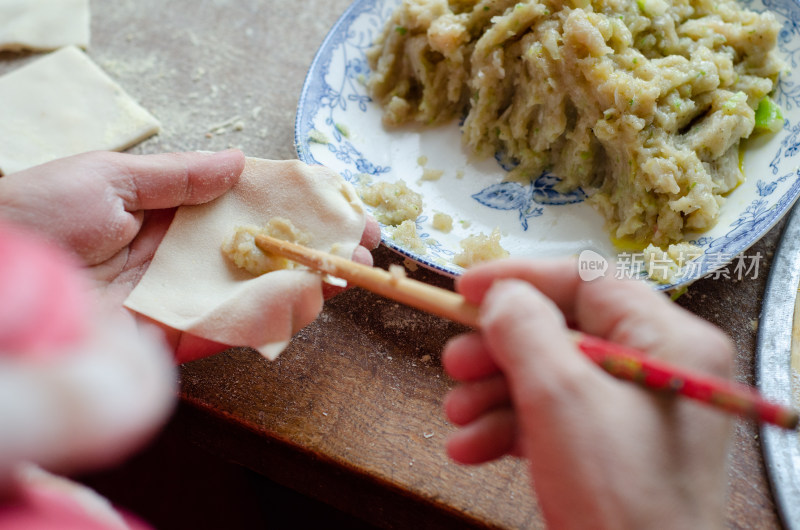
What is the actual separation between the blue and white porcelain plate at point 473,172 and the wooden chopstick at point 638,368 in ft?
1.38

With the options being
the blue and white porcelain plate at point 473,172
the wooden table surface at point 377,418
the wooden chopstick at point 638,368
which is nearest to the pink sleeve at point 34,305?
the wooden chopstick at point 638,368

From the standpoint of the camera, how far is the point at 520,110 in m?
1.80

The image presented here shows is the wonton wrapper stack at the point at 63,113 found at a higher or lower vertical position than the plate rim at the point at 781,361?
lower

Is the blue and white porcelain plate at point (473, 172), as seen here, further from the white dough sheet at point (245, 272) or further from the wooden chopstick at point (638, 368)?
the wooden chopstick at point (638, 368)

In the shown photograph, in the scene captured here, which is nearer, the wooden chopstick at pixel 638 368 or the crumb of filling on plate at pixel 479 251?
the wooden chopstick at pixel 638 368

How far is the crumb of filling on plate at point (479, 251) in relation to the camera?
59.3 inches

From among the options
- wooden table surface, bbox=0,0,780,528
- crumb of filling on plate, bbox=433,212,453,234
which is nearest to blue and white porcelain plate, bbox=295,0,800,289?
crumb of filling on plate, bbox=433,212,453,234

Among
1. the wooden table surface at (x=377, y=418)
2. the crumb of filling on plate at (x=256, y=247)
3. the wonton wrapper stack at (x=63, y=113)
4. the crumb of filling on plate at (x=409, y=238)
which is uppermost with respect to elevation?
the crumb of filling on plate at (x=256, y=247)

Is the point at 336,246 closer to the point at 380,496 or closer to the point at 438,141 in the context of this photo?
the point at 380,496

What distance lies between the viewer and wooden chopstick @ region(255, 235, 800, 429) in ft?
2.42

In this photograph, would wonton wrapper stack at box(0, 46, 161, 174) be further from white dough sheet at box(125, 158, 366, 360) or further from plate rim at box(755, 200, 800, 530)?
plate rim at box(755, 200, 800, 530)

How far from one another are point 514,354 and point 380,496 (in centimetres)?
74

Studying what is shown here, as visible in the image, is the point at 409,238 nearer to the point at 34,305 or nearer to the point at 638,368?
the point at 638,368

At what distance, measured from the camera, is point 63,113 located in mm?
2049
